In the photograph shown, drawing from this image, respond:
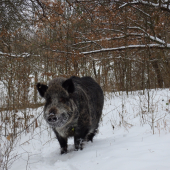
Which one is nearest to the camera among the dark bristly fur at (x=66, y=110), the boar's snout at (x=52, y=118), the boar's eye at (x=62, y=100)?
the boar's snout at (x=52, y=118)

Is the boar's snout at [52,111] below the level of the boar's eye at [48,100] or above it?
below

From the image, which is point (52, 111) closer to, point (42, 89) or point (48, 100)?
point (48, 100)

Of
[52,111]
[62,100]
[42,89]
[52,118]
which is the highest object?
[42,89]

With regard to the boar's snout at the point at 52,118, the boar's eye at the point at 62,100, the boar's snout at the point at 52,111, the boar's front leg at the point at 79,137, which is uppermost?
the boar's eye at the point at 62,100

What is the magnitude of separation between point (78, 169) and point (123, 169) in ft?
2.40

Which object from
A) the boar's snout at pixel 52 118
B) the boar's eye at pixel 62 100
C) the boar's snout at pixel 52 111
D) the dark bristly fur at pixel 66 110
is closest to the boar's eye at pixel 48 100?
the dark bristly fur at pixel 66 110

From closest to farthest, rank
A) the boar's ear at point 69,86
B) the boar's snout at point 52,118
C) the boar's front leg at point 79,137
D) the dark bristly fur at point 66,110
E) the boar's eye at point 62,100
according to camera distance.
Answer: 1. the boar's snout at point 52,118
2. the dark bristly fur at point 66,110
3. the boar's eye at point 62,100
4. the boar's ear at point 69,86
5. the boar's front leg at point 79,137

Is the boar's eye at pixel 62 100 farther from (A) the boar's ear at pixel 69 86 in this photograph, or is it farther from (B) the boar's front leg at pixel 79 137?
(B) the boar's front leg at pixel 79 137

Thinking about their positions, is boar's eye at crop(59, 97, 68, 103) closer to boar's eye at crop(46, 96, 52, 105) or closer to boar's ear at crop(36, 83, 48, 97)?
boar's eye at crop(46, 96, 52, 105)

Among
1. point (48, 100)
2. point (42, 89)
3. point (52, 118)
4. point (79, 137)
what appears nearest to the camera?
point (52, 118)

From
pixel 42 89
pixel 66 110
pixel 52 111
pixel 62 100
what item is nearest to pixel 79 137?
pixel 66 110

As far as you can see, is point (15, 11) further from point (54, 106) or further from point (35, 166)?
point (35, 166)

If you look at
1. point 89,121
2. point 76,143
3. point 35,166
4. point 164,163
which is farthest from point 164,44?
point 35,166

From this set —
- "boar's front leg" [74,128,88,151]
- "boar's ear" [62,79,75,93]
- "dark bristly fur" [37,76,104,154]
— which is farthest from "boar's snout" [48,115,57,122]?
"boar's front leg" [74,128,88,151]
